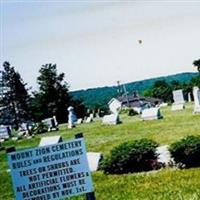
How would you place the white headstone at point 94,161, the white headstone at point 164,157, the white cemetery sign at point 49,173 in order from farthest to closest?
the white headstone at point 94,161 → the white headstone at point 164,157 → the white cemetery sign at point 49,173

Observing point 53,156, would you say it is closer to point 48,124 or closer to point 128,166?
point 128,166

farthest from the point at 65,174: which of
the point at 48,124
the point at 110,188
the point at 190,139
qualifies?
the point at 48,124

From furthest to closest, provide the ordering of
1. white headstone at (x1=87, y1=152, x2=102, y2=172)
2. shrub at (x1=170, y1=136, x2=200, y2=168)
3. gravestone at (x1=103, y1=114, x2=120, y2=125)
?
gravestone at (x1=103, y1=114, x2=120, y2=125), white headstone at (x1=87, y1=152, x2=102, y2=172), shrub at (x1=170, y1=136, x2=200, y2=168)

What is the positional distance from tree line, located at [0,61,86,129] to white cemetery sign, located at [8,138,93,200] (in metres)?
76.2

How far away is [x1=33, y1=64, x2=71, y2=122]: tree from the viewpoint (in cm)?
8375

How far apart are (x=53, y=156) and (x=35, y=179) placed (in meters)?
0.37

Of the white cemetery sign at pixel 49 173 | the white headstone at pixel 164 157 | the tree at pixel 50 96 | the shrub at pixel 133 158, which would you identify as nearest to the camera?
the white cemetery sign at pixel 49 173

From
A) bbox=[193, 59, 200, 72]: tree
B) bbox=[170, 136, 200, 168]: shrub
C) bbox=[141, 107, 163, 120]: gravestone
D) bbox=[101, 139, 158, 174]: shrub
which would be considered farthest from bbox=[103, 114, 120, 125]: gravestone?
bbox=[193, 59, 200, 72]: tree

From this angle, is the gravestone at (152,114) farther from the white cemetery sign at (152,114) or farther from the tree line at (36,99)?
the tree line at (36,99)

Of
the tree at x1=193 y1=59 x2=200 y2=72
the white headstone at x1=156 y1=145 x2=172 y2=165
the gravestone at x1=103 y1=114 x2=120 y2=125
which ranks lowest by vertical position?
the white headstone at x1=156 y1=145 x2=172 y2=165

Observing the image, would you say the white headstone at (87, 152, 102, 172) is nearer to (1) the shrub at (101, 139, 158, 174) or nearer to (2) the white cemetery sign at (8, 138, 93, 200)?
(1) the shrub at (101, 139, 158, 174)

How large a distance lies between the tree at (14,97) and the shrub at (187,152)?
77.1 metres

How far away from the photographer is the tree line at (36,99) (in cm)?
8456

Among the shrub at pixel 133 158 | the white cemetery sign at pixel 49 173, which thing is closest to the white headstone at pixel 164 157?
the shrub at pixel 133 158
